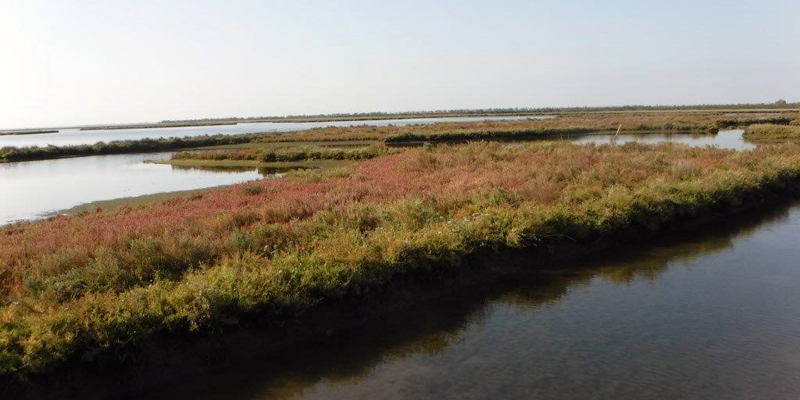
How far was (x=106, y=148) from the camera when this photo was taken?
7012cm

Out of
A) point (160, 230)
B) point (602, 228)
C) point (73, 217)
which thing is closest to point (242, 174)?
point (73, 217)

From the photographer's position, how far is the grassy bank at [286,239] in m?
9.66

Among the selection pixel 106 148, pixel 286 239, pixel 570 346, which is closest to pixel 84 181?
pixel 286 239

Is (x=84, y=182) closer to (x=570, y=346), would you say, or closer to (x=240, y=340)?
(x=240, y=340)

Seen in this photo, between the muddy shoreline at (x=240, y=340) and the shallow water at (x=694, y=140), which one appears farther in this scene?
the shallow water at (x=694, y=140)

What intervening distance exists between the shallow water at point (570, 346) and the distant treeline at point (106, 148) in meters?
63.8

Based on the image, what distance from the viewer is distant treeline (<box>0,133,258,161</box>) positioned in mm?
62278

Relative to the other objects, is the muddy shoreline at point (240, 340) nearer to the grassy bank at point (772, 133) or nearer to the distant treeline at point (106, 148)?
the grassy bank at point (772, 133)

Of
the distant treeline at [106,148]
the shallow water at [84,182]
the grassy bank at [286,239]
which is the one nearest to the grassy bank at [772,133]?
the grassy bank at [286,239]

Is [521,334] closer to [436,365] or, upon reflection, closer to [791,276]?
[436,365]

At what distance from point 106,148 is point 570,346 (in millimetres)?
72208

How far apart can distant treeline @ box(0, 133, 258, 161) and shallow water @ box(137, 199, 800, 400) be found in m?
63.8

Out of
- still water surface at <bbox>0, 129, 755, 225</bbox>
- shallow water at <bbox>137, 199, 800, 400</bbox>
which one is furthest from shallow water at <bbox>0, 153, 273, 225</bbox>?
shallow water at <bbox>137, 199, 800, 400</bbox>

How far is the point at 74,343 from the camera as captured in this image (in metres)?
8.79
